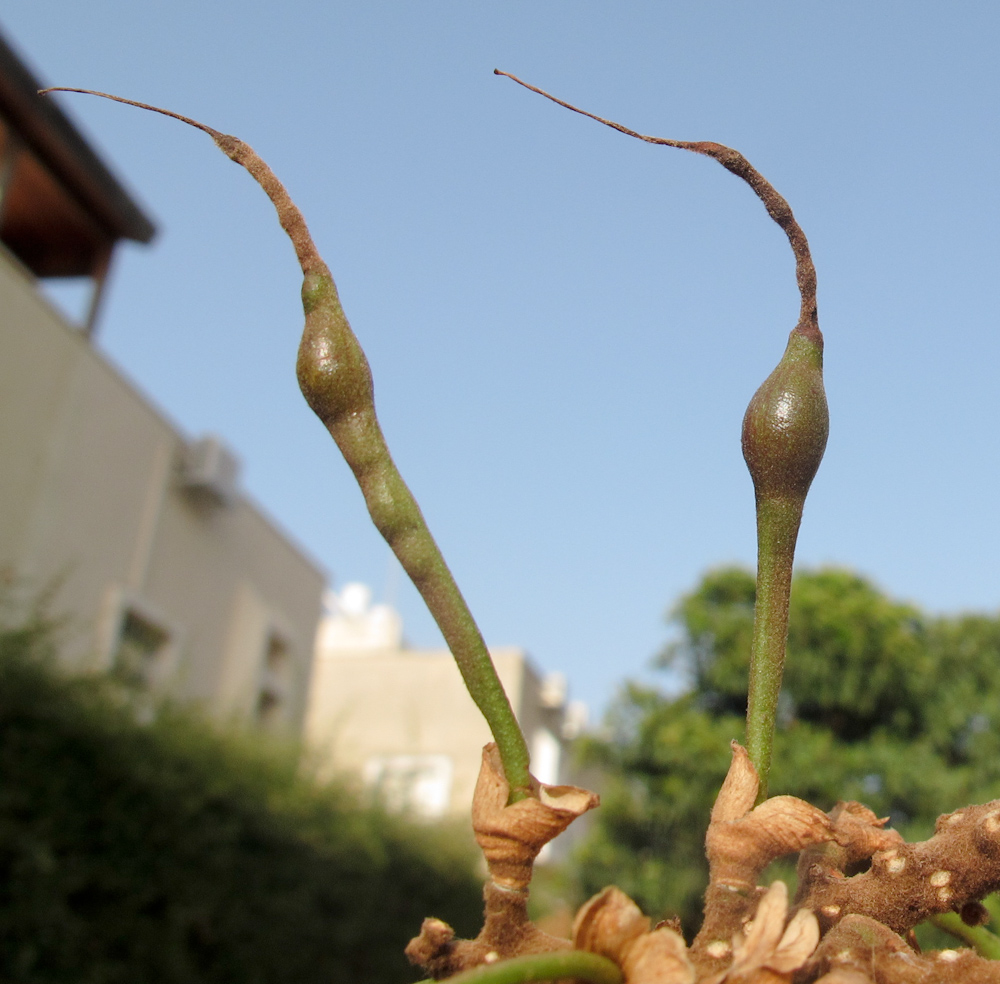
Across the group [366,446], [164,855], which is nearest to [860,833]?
[366,446]

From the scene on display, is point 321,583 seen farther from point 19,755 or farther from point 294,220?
point 294,220

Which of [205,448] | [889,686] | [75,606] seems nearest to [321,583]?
[205,448]

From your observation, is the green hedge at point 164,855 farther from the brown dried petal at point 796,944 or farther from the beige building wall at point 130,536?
the brown dried petal at point 796,944

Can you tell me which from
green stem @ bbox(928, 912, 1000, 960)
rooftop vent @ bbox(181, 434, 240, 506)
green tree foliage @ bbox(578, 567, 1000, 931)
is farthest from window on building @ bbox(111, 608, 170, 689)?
green stem @ bbox(928, 912, 1000, 960)

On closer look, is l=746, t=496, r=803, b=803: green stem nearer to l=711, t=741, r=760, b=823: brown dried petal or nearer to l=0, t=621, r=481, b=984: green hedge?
l=711, t=741, r=760, b=823: brown dried petal

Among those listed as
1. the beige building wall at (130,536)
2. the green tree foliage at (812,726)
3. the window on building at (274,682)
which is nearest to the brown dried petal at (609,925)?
the beige building wall at (130,536)

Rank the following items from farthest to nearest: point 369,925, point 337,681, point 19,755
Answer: point 337,681 → point 369,925 → point 19,755
